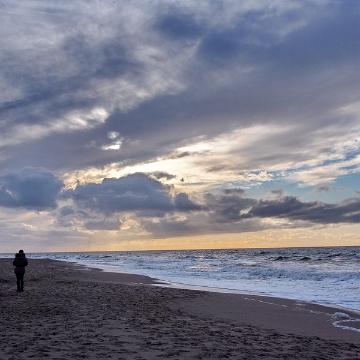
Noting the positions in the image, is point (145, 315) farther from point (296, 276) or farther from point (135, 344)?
point (296, 276)

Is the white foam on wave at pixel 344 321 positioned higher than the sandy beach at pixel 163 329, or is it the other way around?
the sandy beach at pixel 163 329

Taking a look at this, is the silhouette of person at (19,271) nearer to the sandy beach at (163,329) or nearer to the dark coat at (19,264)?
the dark coat at (19,264)

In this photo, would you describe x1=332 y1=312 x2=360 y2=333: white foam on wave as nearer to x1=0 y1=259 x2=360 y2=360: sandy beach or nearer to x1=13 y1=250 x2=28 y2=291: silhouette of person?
x1=0 y1=259 x2=360 y2=360: sandy beach

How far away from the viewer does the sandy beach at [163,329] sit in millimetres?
9492

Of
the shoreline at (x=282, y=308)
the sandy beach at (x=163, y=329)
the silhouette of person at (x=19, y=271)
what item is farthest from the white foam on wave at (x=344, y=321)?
the silhouette of person at (x=19, y=271)

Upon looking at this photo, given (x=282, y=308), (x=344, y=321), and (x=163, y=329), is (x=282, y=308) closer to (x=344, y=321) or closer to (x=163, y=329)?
(x=344, y=321)

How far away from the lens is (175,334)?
11.5m

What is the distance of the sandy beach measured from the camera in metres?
9.49

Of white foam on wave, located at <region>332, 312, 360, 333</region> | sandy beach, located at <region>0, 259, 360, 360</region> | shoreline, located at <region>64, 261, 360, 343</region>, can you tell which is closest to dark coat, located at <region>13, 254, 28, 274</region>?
sandy beach, located at <region>0, 259, 360, 360</region>

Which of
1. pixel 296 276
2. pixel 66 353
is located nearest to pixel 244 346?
pixel 66 353

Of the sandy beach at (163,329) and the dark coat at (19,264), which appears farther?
the dark coat at (19,264)

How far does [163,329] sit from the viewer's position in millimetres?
12258

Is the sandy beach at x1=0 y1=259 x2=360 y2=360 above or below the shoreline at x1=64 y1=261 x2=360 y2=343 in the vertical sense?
above

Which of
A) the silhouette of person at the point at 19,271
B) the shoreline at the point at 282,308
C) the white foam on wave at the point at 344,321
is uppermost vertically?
the silhouette of person at the point at 19,271
